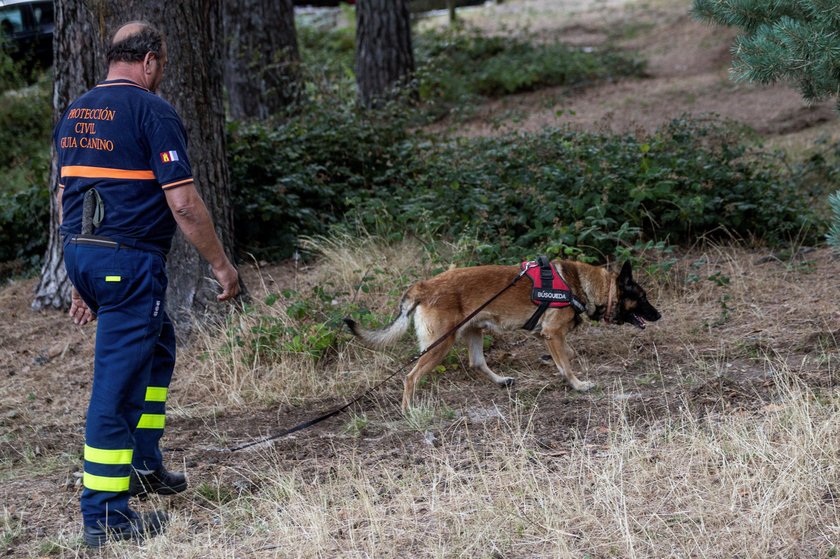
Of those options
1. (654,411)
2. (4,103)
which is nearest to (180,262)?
(654,411)

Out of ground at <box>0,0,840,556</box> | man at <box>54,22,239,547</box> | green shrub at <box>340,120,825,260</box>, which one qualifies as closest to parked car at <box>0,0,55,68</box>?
ground at <box>0,0,840,556</box>

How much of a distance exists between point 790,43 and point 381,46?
977 centimetres

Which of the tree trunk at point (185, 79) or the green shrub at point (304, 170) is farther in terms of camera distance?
the green shrub at point (304, 170)

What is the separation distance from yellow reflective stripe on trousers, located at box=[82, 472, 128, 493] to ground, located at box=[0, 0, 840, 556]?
0.34 meters

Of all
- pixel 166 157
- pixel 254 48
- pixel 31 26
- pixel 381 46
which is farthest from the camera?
pixel 31 26

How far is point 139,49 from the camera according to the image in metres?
4.28

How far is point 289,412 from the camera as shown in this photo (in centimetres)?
610

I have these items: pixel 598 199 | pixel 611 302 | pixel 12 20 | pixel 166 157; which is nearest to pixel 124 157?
pixel 166 157

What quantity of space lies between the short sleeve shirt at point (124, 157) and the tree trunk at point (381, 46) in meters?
10.2

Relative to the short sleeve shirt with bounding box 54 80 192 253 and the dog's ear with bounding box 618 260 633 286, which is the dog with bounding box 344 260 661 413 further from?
the short sleeve shirt with bounding box 54 80 192 253

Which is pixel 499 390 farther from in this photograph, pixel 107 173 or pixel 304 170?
pixel 304 170

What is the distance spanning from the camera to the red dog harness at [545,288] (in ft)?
20.2

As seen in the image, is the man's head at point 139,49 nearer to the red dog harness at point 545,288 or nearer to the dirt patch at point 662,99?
the red dog harness at point 545,288

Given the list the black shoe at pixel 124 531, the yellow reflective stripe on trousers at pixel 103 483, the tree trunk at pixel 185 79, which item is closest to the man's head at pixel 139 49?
the yellow reflective stripe on trousers at pixel 103 483
